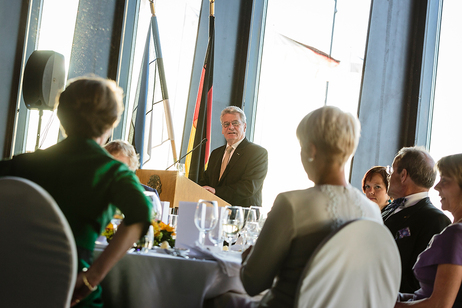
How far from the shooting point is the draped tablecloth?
61.2 inches

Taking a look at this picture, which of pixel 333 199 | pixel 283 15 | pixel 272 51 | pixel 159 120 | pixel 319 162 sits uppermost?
pixel 283 15

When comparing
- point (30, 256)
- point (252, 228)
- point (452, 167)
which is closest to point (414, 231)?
point (452, 167)

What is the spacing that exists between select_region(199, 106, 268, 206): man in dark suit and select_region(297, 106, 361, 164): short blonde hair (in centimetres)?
282

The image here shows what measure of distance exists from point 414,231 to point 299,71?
3.48 meters

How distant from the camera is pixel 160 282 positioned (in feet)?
5.16

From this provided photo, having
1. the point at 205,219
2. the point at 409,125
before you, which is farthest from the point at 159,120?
the point at 205,219

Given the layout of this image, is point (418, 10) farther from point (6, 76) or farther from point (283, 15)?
point (6, 76)

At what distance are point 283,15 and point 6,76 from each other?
3357 mm

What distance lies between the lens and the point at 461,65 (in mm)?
4328

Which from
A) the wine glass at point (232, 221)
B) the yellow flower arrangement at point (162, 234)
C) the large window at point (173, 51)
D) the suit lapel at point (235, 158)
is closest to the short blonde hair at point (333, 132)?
the wine glass at point (232, 221)

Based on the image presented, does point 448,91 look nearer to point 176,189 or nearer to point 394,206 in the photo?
point 394,206

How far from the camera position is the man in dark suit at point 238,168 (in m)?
4.36

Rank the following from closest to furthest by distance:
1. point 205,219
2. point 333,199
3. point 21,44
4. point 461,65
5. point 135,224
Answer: point 135,224 < point 333,199 < point 205,219 < point 461,65 < point 21,44

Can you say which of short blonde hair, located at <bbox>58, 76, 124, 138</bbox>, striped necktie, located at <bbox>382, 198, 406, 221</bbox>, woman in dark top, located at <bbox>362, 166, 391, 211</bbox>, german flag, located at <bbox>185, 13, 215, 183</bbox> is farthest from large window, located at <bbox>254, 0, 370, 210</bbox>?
short blonde hair, located at <bbox>58, 76, 124, 138</bbox>
